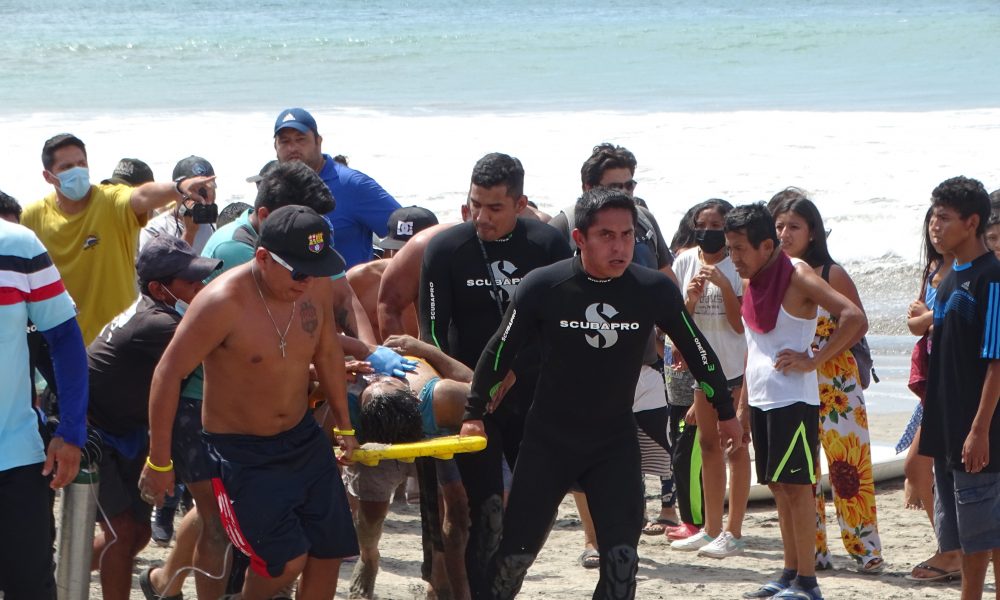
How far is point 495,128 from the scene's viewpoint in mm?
24641

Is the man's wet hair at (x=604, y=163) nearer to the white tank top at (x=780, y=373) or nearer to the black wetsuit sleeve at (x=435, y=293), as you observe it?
the white tank top at (x=780, y=373)

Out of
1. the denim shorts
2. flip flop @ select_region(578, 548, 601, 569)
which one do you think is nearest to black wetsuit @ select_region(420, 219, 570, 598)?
flip flop @ select_region(578, 548, 601, 569)

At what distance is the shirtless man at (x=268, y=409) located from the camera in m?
4.59

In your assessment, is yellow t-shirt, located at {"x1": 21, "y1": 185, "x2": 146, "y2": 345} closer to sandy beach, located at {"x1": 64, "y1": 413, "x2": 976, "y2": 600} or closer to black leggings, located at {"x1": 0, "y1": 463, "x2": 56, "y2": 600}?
sandy beach, located at {"x1": 64, "y1": 413, "x2": 976, "y2": 600}

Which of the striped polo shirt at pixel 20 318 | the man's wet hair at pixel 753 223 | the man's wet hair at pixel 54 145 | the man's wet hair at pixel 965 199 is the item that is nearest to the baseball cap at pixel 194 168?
the man's wet hair at pixel 54 145

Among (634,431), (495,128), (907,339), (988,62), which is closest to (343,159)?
(634,431)

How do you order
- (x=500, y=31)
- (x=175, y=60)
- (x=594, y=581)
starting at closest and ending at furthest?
1. (x=594, y=581)
2. (x=175, y=60)
3. (x=500, y=31)

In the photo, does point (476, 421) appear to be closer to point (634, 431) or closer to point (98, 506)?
point (634, 431)

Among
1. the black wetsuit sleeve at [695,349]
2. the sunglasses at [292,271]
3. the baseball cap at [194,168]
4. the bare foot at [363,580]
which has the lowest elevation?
the bare foot at [363,580]

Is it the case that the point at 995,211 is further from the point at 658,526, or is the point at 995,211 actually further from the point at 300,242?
the point at 300,242

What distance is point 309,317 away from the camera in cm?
486

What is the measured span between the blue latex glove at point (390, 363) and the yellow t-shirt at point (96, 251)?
6.95 feet

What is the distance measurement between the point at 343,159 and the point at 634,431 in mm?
4640

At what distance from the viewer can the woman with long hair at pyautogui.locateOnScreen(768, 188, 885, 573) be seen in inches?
254
